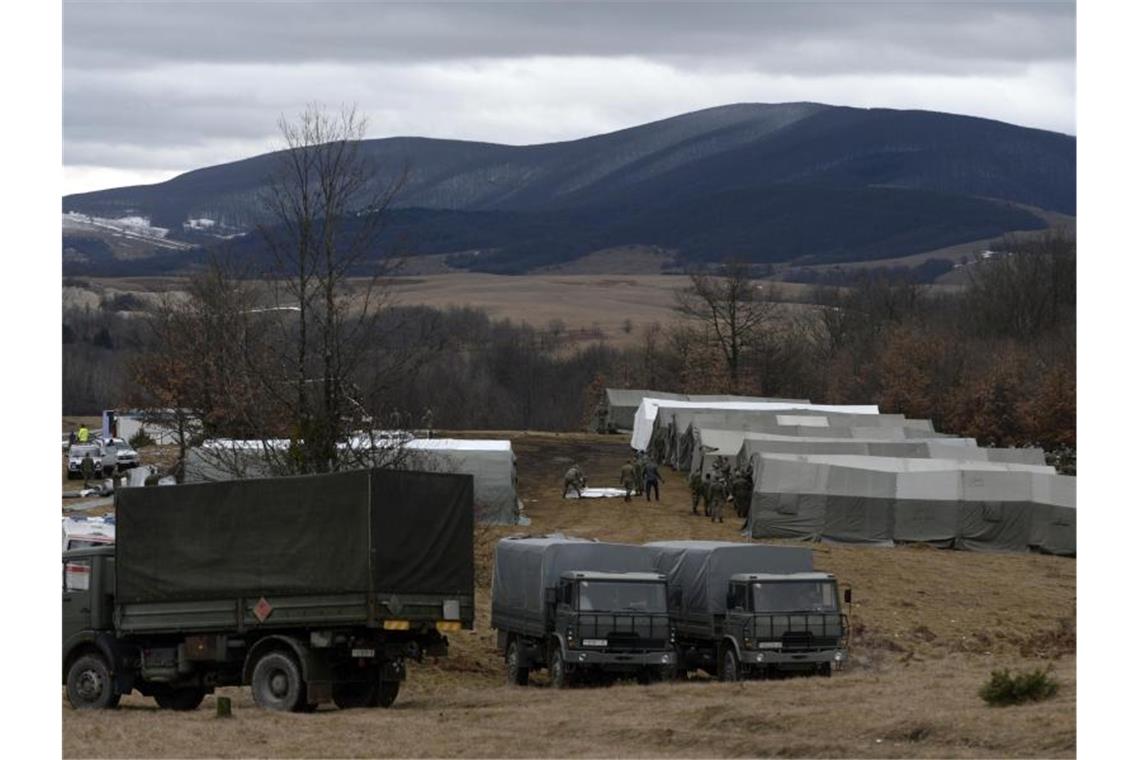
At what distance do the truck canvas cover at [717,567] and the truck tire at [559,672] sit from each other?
3.13m

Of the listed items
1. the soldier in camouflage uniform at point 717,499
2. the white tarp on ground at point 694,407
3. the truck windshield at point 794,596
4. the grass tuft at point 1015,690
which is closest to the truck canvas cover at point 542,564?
the truck windshield at point 794,596

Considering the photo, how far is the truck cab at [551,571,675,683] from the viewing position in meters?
32.3

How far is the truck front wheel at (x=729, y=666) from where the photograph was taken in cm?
3291

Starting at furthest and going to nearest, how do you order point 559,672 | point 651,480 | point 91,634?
point 651,480, point 559,672, point 91,634

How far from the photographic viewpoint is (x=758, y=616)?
32.8 meters

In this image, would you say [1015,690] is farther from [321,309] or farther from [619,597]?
[321,309]

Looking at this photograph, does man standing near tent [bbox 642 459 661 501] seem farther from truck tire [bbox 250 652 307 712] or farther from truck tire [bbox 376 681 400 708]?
truck tire [bbox 250 652 307 712]

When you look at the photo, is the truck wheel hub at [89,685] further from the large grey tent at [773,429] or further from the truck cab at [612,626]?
the large grey tent at [773,429]

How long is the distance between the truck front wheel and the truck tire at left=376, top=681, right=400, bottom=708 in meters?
6.86

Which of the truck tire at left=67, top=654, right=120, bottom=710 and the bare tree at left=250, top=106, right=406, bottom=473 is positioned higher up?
the bare tree at left=250, top=106, right=406, bottom=473

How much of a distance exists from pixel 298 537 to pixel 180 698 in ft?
12.2

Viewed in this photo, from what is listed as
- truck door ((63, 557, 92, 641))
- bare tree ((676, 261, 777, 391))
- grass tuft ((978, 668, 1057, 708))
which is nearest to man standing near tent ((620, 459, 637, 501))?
truck door ((63, 557, 92, 641))

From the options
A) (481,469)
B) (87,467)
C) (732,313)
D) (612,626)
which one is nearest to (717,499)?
(481,469)

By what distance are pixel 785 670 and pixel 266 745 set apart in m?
12.4
